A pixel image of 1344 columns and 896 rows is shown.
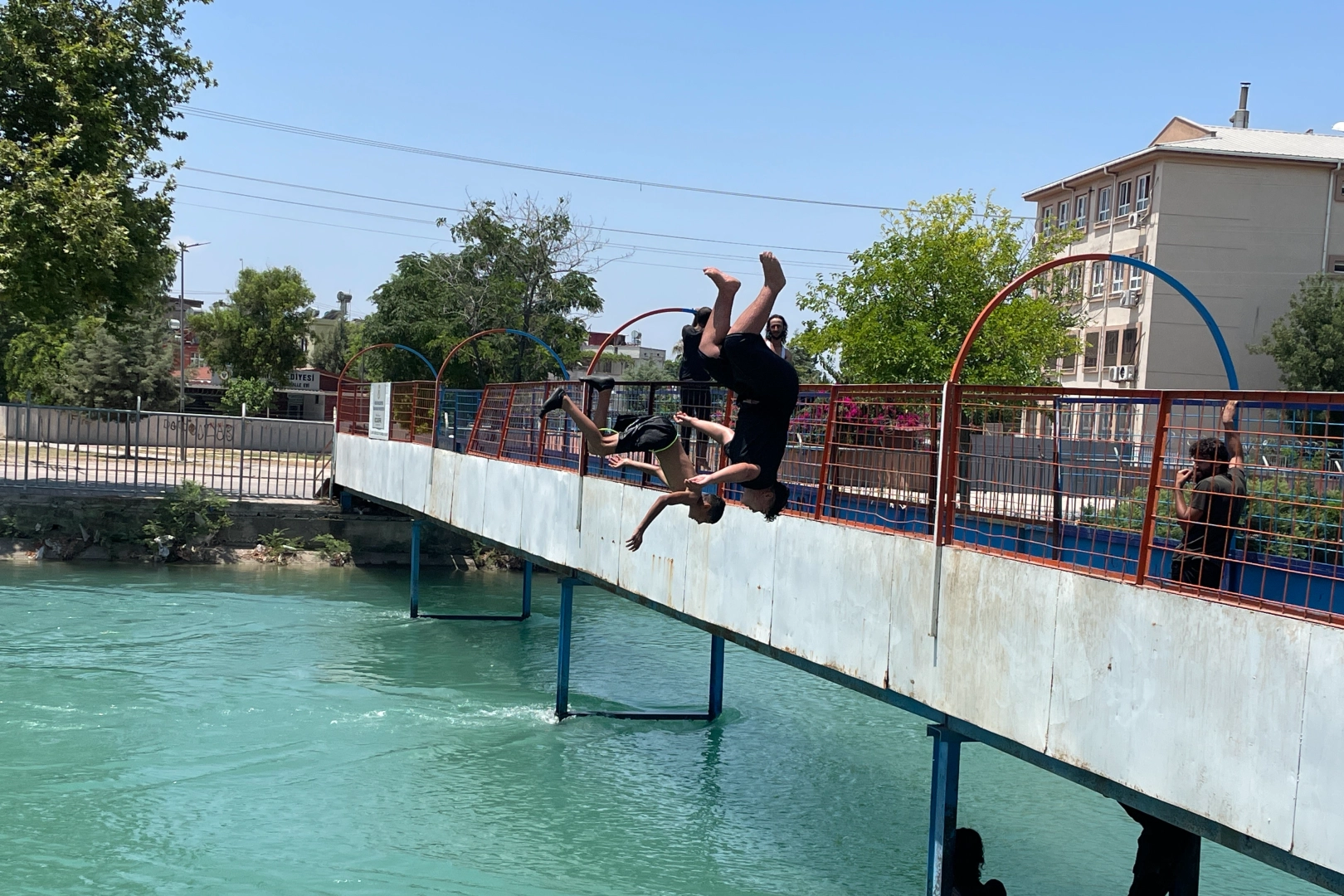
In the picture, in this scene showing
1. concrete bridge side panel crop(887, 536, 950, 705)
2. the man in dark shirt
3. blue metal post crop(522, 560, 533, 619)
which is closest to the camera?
the man in dark shirt

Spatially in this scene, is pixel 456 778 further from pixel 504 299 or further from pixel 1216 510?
pixel 504 299

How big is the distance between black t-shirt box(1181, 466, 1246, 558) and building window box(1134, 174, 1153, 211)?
142ft

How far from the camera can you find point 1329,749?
593cm

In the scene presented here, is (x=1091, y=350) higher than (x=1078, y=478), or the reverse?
(x=1091, y=350)

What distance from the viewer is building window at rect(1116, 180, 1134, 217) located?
49219 millimetres

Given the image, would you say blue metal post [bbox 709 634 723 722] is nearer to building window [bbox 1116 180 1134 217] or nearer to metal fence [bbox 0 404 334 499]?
metal fence [bbox 0 404 334 499]

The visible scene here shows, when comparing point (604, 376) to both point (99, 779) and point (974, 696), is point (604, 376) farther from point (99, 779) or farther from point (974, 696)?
point (99, 779)

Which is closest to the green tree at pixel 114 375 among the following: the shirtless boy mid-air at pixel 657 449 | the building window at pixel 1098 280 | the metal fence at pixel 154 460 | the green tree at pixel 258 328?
the metal fence at pixel 154 460

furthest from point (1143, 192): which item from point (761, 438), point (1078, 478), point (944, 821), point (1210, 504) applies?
point (1210, 504)

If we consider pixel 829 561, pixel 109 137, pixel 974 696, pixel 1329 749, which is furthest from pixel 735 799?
pixel 109 137

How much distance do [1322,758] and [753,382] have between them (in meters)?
4.10

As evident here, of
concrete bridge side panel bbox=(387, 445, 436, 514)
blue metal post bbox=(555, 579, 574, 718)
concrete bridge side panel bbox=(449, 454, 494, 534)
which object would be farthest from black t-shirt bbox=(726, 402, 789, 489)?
concrete bridge side panel bbox=(387, 445, 436, 514)

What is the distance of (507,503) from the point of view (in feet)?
59.6

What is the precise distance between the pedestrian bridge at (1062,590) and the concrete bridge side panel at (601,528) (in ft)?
0.37
